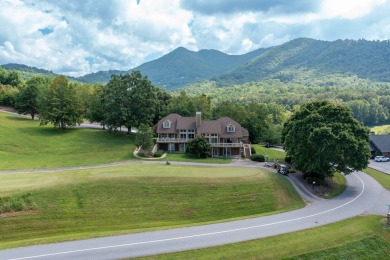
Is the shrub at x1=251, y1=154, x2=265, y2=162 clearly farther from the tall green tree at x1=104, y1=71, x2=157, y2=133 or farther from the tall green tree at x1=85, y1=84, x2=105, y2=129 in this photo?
the tall green tree at x1=85, y1=84, x2=105, y2=129

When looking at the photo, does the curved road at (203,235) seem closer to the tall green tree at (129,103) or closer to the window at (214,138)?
the window at (214,138)

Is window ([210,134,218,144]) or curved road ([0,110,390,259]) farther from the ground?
window ([210,134,218,144])

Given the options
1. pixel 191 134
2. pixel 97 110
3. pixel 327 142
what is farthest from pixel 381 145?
pixel 97 110

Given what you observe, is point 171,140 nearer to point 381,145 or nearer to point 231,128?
point 231,128

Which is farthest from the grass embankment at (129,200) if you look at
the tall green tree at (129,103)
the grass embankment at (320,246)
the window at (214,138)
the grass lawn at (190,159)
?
the tall green tree at (129,103)

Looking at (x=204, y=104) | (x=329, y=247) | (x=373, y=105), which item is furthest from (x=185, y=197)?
(x=373, y=105)

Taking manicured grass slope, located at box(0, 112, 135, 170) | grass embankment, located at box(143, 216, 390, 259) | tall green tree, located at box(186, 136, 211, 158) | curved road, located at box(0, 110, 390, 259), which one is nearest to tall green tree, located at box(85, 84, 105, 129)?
manicured grass slope, located at box(0, 112, 135, 170)
